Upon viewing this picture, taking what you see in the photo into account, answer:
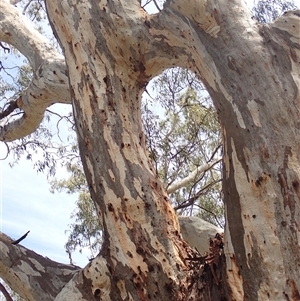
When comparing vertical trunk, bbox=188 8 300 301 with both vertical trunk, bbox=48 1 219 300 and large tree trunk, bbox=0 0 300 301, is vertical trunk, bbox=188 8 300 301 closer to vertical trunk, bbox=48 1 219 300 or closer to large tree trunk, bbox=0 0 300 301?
large tree trunk, bbox=0 0 300 301

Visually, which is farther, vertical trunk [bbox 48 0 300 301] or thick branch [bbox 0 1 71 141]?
thick branch [bbox 0 1 71 141]

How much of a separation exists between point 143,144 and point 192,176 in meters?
4.25

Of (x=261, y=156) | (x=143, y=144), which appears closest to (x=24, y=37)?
(x=143, y=144)

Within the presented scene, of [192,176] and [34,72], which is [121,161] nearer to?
[34,72]

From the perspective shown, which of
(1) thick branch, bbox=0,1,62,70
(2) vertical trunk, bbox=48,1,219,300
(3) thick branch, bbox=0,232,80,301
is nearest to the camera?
(2) vertical trunk, bbox=48,1,219,300

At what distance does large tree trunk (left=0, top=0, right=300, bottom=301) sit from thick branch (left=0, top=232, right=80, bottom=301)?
41 centimetres

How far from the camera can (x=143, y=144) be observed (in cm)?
197

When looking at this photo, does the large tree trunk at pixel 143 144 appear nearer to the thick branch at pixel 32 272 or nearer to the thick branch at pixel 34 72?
the thick branch at pixel 32 272

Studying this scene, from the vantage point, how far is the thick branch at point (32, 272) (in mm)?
2092

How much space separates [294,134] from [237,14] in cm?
55

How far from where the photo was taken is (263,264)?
50.3 inches

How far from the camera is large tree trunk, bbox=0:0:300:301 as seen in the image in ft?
4.34

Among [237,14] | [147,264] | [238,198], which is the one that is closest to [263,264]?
[238,198]

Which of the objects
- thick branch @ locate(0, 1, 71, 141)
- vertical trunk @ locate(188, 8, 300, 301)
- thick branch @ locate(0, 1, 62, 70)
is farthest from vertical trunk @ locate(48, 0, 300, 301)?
thick branch @ locate(0, 1, 62, 70)
